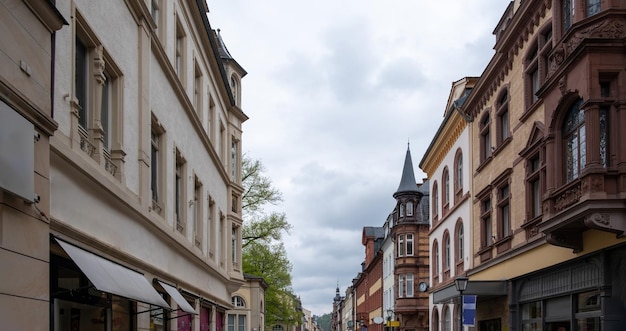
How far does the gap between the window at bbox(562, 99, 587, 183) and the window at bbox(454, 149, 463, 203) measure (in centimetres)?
1314

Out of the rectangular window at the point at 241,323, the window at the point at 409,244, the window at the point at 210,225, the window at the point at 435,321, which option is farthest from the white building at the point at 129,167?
the rectangular window at the point at 241,323

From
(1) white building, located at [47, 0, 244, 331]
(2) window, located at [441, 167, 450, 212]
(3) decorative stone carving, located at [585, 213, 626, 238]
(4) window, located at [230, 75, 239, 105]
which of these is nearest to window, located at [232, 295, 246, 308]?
(2) window, located at [441, 167, 450, 212]

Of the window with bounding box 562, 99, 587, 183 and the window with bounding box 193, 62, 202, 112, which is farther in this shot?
the window with bounding box 193, 62, 202, 112

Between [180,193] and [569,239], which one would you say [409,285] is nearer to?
[180,193]

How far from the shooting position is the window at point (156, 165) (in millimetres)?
14656

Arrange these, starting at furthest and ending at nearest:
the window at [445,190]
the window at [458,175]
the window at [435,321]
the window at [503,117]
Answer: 1. the window at [435,321]
2. the window at [445,190]
3. the window at [458,175]
4. the window at [503,117]

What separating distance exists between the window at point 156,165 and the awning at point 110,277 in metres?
4.09

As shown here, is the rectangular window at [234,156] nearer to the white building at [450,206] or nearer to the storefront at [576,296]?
the white building at [450,206]

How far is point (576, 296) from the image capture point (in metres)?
16.1

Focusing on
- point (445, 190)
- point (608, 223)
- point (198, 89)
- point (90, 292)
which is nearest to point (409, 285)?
point (445, 190)

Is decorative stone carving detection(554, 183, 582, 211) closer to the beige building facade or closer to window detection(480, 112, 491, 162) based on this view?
the beige building facade

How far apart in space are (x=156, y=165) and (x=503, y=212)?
12.1 meters

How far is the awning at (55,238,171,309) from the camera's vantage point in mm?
7746

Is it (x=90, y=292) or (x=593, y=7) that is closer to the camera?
(x=90, y=292)
